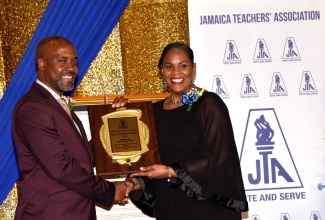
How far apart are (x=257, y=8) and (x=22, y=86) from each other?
2.21 metres

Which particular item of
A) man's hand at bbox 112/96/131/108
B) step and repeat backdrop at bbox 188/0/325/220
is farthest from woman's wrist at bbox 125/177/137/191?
step and repeat backdrop at bbox 188/0/325/220

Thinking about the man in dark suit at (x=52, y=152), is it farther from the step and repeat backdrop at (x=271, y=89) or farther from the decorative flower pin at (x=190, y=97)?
the step and repeat backdrop at (x=271, y=89)

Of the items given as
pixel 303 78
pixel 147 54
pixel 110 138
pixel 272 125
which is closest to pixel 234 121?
pixel 272 125

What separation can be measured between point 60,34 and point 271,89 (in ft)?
6.41

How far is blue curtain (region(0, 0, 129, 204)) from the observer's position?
5281mm

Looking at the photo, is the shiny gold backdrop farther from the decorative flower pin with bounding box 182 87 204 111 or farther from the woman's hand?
the woman's hand

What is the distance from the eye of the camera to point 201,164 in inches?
153

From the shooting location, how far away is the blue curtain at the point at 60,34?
17.3 ft

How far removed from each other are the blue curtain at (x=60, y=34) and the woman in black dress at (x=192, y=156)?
1505 millimetres

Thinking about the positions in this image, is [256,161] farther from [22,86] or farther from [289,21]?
[22,86]

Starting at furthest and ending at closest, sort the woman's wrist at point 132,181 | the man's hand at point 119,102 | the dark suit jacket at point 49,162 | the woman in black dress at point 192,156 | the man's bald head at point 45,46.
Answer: the woman's wrist at point 132,181 → the man's hand at point 119,102 → the woman in black dress at point 192,156 → the man's bald head at point 45,46 → the dark suit jacket at point 49,162

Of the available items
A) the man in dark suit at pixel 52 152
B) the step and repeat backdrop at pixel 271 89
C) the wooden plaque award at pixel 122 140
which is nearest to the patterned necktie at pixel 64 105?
the man in dark suit at pixel 52 152

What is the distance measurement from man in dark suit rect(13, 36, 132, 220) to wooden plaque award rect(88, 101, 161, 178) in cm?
15

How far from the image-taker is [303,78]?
5.28 m
